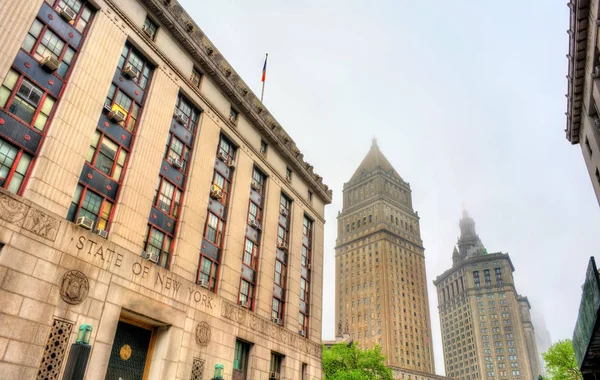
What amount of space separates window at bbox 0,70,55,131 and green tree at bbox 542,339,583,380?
58.7 meters

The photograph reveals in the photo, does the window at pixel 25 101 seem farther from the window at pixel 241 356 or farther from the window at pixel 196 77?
the window at pixel 241 356

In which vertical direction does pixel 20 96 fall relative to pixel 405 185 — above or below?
below

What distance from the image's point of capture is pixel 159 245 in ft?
88.3

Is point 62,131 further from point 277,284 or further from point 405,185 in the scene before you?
point 405,185

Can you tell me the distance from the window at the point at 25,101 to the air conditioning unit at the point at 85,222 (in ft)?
16.4

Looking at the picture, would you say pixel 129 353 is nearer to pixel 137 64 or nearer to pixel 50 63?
pixel 50 63

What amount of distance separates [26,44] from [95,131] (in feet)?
17.7

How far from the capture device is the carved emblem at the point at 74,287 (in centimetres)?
2014

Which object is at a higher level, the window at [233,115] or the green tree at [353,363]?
the window at [233,115]

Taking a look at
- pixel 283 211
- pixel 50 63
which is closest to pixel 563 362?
pixel 283 211

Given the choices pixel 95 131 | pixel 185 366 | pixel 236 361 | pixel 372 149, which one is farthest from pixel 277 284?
pixel 372 149

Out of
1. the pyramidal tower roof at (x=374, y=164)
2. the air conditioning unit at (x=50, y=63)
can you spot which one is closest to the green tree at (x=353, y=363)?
the air conditioning unit at (x=50, y=63)

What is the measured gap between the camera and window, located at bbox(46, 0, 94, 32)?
2403 centimetres

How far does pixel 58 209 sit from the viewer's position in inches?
824
